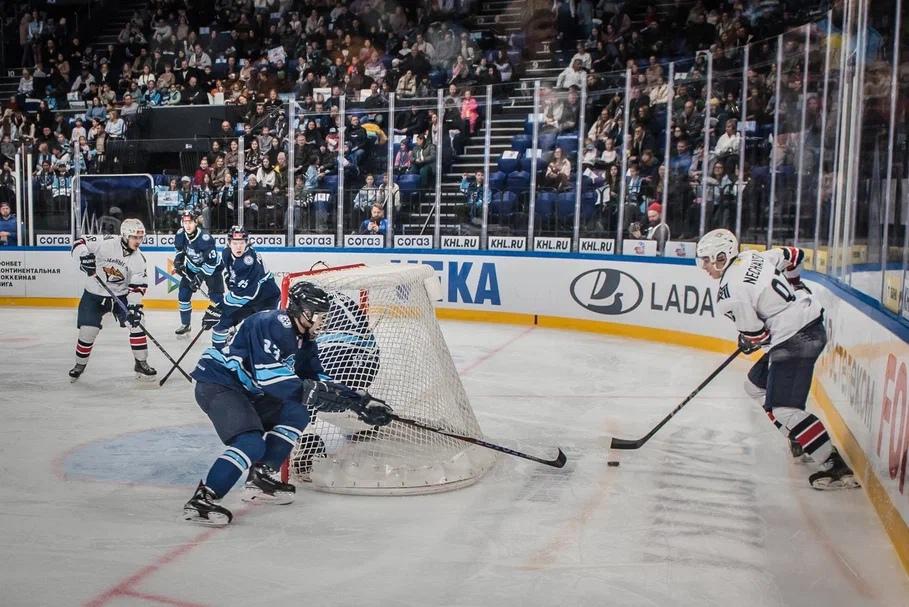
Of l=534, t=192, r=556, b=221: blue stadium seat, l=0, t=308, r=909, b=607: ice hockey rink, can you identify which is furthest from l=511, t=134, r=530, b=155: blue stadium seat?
l=0, t=308, r=909, b=607: ice hockey rink

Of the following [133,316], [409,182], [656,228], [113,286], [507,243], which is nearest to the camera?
[133,316]

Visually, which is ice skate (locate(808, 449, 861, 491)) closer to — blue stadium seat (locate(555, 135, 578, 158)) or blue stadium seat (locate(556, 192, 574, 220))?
blue stadium seat (locate(556, 192, 574, 220))

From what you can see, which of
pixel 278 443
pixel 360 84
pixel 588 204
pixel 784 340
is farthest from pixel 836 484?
pixel 360 84

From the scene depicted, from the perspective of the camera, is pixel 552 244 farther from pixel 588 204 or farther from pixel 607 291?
pixel 607 291

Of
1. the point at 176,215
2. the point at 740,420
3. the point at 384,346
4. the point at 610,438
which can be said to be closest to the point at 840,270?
the point at 740,420

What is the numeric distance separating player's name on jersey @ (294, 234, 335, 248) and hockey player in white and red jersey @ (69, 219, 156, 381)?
4442 millimetres

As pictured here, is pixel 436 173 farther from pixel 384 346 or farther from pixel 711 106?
pixel 384 346

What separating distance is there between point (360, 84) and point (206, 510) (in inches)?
444

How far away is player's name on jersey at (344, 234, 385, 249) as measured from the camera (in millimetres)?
11359

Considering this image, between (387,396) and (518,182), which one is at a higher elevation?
(518,182)

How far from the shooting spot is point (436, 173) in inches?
432

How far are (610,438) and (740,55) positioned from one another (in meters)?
4.76

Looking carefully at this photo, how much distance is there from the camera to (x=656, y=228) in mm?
9484

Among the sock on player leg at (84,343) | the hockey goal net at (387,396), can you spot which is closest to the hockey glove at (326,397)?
the hockey goal net at (387,396)
